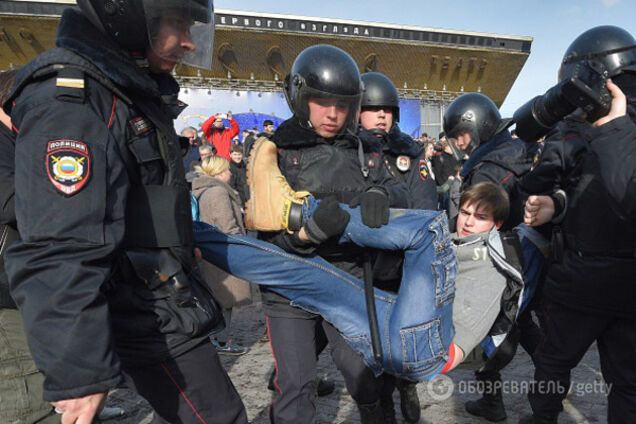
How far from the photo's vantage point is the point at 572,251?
232cm

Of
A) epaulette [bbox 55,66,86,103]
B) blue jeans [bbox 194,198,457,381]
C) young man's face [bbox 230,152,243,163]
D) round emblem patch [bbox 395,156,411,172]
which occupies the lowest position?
blue jeans [bbox 194,198,457,381]

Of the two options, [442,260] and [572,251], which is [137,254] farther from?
[572,251]

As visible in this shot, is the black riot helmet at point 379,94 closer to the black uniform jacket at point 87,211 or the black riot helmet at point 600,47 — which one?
the black riot helmet at point 600,47

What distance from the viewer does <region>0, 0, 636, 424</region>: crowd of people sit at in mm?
A: 1182

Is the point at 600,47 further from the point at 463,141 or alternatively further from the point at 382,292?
the point at 382,292

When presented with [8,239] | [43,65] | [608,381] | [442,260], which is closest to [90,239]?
[43,65]

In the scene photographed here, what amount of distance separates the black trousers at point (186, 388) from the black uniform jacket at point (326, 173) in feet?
2.12

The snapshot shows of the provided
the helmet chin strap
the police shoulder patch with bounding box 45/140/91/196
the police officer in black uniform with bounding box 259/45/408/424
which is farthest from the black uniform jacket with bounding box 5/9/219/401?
the helmet chin strap

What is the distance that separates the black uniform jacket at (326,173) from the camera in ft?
7.22

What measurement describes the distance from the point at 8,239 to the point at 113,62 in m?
1.04

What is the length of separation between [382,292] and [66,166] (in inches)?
56.3

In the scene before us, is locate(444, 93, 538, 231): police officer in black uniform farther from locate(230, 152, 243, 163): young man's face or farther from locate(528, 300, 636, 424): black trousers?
locate(230, 152, 243, 163): young man's face

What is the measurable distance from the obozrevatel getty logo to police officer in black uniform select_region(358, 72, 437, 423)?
0.37m

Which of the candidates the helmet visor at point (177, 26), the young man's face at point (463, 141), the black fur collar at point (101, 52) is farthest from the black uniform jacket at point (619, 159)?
the young man's face at point (463, 141)
